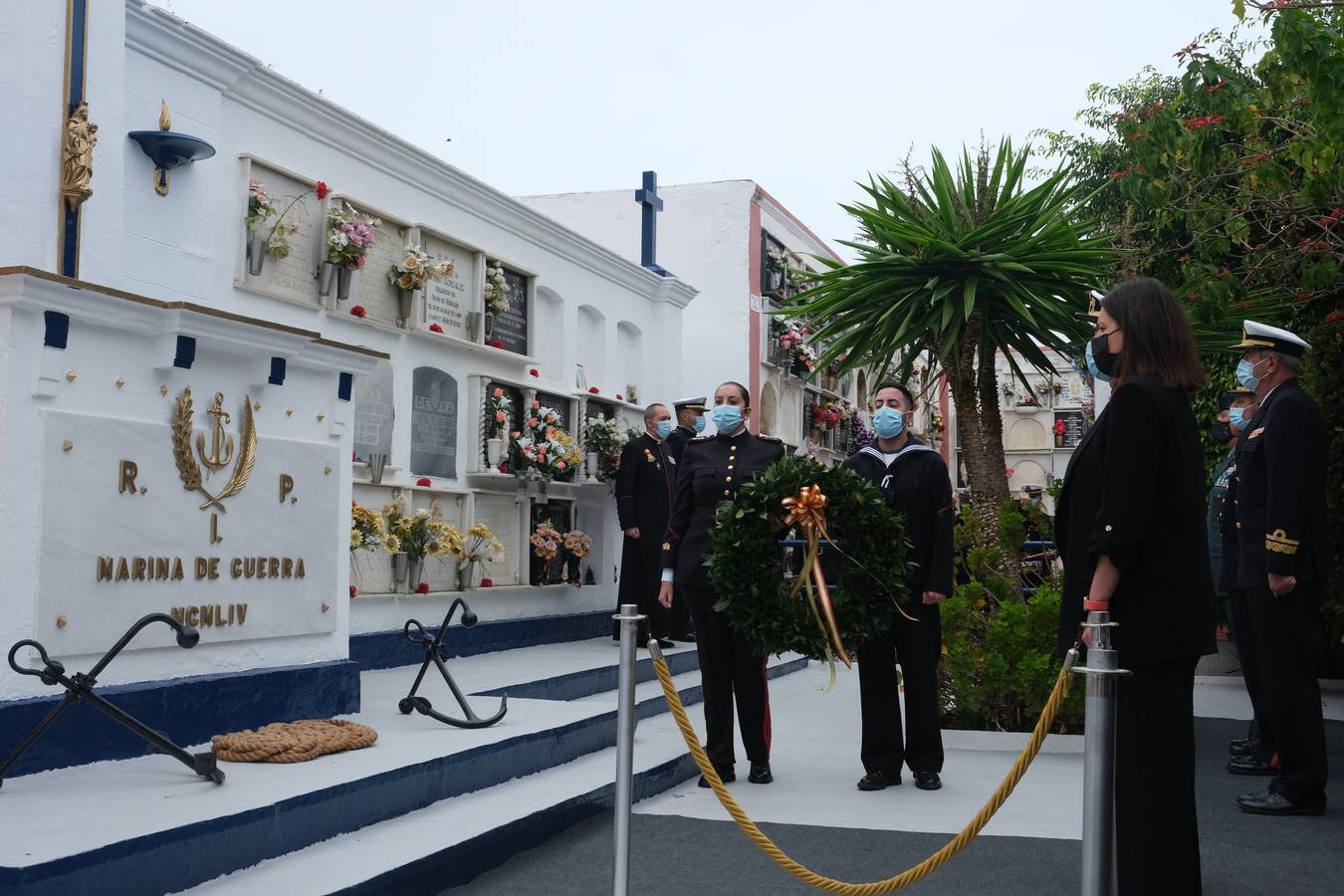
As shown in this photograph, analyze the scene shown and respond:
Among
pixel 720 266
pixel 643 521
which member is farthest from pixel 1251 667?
pixel 720 266

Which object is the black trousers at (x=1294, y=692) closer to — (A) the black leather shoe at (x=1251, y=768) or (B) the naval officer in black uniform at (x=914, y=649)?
(A) the black leather shoe at (x=1251, y=768)

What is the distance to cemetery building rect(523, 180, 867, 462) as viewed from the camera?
18719mm

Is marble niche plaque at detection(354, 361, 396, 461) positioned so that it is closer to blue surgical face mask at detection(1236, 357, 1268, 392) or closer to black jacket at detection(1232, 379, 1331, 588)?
blue surgical face mask at detection(1236, 357, 1268, 392)

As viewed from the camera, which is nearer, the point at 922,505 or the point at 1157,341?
the point at 1157,341

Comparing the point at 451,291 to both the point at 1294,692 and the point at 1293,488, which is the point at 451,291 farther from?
the point at 1294,692

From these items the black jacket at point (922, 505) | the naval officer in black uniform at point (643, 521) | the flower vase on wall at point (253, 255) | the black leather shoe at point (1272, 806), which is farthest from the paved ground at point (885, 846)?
the naval officer in black uniform at point (643, 521)

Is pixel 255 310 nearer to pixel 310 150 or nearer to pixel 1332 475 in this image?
pixel 310 150

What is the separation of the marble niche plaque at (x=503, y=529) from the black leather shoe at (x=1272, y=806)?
20.7ft

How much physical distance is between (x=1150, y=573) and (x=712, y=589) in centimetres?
268

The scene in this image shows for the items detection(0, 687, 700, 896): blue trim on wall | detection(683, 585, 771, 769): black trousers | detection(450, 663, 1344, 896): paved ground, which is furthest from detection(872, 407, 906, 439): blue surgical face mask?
detection(0, 687, 700, 896): blue trim on wall

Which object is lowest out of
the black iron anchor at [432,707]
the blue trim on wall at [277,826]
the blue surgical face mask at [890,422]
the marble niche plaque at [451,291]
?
the blue trim on wall at [277,826]

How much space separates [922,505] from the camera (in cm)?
601

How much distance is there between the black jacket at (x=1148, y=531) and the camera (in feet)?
11.6

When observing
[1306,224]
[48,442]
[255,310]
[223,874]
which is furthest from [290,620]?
[1306,224]
